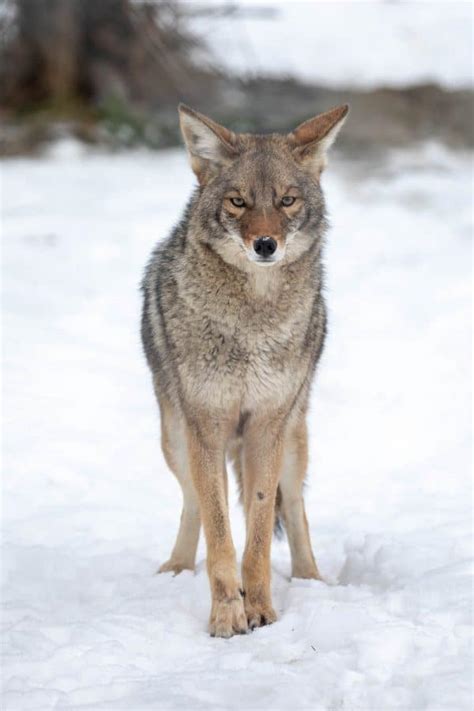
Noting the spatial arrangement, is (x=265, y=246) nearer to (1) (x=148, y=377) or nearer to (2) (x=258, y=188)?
(2) (x=258, y=188)

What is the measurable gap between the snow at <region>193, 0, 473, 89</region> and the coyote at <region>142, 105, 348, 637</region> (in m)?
10.7

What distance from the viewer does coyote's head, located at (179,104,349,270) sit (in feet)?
15.7

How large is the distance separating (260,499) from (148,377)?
173 inches

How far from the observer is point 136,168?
46.9 feet

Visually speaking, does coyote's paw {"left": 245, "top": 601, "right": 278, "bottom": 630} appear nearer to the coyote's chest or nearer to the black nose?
the coyote's chest

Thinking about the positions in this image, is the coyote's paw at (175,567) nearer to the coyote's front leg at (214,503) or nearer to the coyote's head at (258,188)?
the coyote's front leg at (214,503)

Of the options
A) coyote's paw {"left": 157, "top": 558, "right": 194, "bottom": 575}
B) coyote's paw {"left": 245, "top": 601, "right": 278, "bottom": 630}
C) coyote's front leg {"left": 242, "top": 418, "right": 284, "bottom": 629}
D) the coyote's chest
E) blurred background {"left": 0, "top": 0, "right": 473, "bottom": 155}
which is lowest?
coyote's paw {"left": 157, "top": 558, "right": 194, "bottom": 575}

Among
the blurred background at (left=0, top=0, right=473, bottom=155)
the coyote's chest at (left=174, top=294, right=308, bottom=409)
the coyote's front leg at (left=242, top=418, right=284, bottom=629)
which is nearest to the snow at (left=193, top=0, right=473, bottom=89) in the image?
the blurred background at (left=0, top=0, right=473, bottom=155)

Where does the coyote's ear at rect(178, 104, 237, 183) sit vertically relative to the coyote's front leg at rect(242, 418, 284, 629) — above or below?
above

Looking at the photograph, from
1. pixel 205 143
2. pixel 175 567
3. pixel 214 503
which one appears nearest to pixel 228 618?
pixel 214 503

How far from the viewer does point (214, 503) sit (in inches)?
197

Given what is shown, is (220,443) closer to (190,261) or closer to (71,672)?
(190,261)

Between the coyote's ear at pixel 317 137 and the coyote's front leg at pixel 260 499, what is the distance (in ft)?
4.09

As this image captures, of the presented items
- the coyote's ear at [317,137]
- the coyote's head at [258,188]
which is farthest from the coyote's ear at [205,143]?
the coyote's ear at [317,137]
